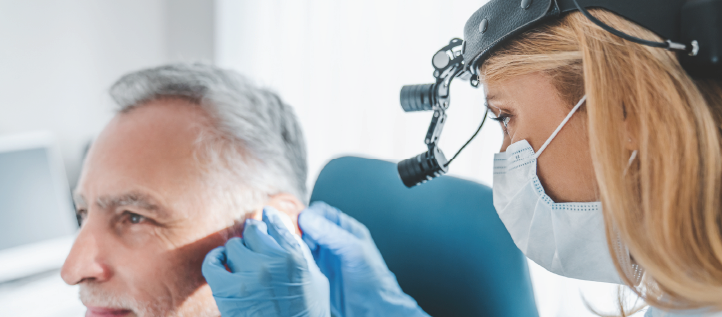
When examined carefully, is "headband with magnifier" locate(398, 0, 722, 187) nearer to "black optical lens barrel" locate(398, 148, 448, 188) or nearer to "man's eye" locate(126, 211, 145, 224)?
"black optical lens barrel" locate(398, 148, 448, 188)

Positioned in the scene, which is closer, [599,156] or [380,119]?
[599,156]

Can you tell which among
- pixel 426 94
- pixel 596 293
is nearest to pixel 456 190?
pixel 426 94

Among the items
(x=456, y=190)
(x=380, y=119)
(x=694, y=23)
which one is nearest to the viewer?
(x=694, y=23)

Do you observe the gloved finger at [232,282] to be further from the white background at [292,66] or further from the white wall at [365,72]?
the white wall at [365,72]

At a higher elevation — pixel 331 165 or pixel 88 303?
pixel 331 165

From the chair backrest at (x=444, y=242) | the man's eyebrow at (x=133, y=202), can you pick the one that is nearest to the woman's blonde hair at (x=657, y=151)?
the chair backrest at (x=444, y=242)

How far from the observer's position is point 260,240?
0.80 m

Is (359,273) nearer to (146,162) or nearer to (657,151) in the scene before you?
(146,162)

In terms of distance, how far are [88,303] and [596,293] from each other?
131 centimetres

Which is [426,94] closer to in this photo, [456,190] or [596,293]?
[456,190]

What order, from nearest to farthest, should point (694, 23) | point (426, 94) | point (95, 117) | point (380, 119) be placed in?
point (694, 23)
point (426, 94)
point (380, 119)
point (95, 117)

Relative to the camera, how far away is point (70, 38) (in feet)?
6.26

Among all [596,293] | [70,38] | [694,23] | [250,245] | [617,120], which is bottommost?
[596,293]

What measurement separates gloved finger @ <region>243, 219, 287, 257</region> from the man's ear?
0.10 metres
